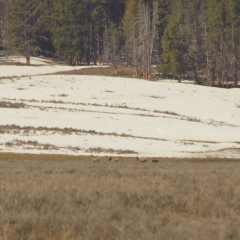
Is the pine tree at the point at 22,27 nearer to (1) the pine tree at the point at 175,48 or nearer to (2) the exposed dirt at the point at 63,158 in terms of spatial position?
(1) the pine tree at the point at 175,48

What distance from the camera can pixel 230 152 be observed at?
32.3 m

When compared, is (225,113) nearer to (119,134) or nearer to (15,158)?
(119,134)

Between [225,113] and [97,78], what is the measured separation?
79.1 ft

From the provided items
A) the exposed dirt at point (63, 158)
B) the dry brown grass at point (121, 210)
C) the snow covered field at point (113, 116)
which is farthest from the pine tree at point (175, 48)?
the dry brown grass at point (121, 210)

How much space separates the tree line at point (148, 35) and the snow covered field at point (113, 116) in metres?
9.25

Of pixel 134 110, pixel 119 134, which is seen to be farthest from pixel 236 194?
pixel 134 110

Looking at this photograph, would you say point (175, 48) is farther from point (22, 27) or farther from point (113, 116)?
point (113, 116)

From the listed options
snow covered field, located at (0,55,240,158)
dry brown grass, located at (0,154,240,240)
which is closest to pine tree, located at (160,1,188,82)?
snow covered field, located at (0,55,240,158)

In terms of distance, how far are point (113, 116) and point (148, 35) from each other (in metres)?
42.2

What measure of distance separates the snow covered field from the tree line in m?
9.25

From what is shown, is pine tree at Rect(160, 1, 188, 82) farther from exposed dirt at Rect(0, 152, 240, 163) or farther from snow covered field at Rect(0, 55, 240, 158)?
exposed dirt at Rect(0, 152, 240, 163)

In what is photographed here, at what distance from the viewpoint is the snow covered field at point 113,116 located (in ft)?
105

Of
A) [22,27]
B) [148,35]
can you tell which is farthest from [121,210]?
[22,27]

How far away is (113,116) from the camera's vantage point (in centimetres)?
4678
